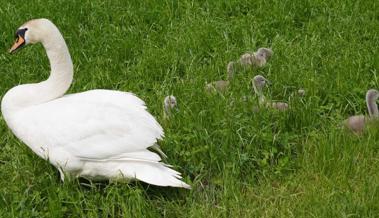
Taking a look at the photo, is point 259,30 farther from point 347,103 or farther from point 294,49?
point 347,103

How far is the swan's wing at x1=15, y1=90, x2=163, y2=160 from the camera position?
13.6 ft

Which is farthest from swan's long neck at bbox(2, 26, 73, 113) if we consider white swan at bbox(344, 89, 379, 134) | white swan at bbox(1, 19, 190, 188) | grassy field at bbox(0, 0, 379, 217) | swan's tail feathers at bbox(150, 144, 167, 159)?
white swan at bbox(344, 89, 379, 134)

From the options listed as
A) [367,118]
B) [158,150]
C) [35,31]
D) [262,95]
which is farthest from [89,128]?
[367,118]

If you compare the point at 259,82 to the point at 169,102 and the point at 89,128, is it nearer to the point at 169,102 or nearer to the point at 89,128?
the point at 169,102

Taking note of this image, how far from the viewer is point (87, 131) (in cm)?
421

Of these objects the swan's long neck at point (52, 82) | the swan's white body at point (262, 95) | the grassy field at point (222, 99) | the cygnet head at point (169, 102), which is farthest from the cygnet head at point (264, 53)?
the swan's long neck at point (52, 82)

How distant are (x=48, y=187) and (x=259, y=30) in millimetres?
2822

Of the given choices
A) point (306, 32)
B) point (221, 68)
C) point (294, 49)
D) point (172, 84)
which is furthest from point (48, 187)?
point (306, 32)

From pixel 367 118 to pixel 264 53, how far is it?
1.24 meters

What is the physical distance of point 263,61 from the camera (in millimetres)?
5543

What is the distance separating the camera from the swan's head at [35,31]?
14.9 ft

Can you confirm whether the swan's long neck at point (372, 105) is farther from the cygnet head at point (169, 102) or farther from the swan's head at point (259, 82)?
the cygnet head at point (169, 102)

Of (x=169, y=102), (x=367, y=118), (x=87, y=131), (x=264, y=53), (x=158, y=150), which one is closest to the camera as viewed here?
(x=87, y=131)

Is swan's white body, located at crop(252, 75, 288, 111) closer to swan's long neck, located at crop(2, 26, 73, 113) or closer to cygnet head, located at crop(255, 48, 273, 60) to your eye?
cygnet head, located at crop(255, 48, 273, 60)
